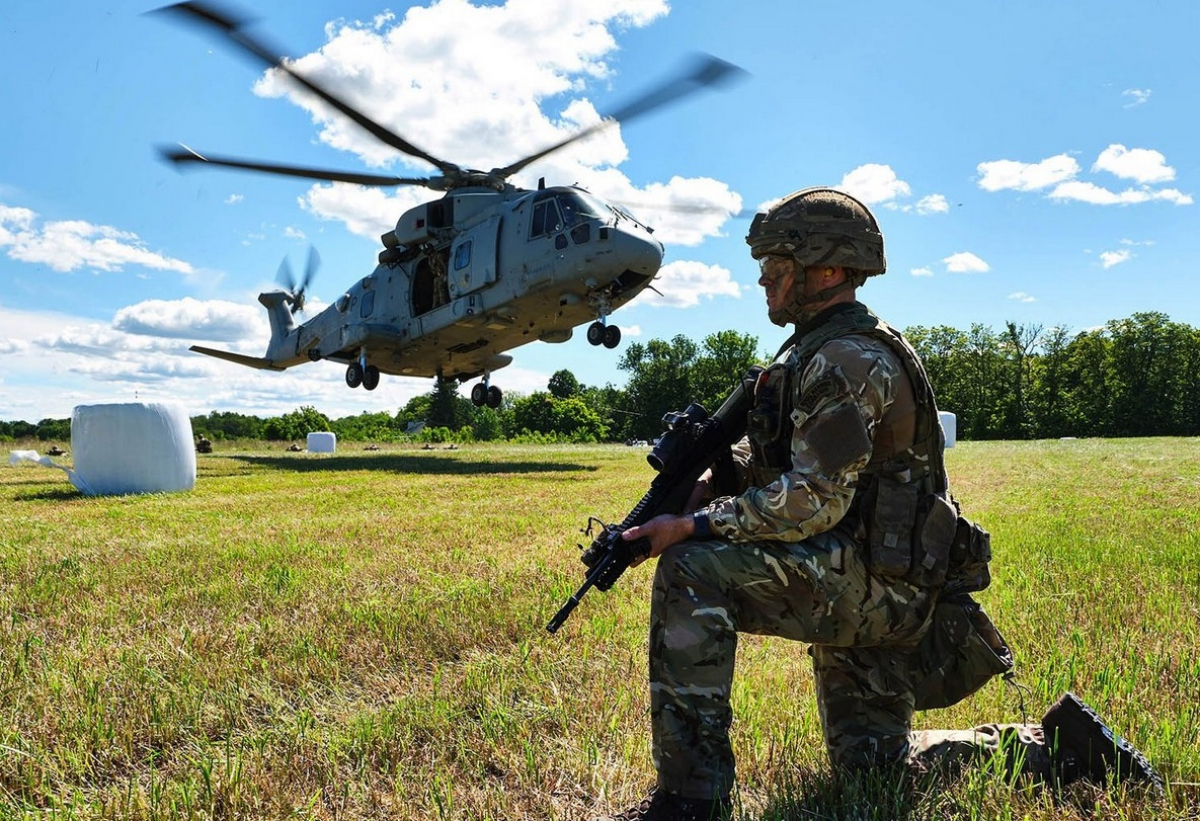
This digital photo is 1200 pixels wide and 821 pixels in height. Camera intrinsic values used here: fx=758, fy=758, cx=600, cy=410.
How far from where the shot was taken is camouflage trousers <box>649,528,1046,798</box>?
2.16 meters

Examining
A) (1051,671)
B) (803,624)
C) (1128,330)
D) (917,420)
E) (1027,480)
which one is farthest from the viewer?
(1128,330)

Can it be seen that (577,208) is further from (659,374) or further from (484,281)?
(659,374)

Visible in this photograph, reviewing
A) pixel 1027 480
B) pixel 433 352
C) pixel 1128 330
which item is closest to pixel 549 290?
pixel 433 352

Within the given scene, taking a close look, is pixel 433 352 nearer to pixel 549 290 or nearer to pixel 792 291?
pixel 549 290

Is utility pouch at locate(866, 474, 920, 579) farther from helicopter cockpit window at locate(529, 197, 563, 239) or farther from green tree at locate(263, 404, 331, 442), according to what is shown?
green tree at locate(263, 404, 331, 442)

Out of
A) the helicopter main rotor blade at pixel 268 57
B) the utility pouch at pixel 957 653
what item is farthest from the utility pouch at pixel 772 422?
the helicopter main rotor blade at pixel 268 57

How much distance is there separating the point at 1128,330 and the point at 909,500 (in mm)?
78453

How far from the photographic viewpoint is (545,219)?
1472 centimetres

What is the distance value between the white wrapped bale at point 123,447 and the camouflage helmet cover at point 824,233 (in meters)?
10.6

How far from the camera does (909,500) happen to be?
2.36 m

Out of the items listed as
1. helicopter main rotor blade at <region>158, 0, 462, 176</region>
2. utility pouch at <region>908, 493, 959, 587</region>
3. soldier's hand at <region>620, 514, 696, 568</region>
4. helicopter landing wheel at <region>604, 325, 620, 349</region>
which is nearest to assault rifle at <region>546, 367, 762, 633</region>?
soldier's hand at <region>620, 514, 696, 568</region>

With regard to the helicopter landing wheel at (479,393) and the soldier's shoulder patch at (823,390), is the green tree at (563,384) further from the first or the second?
the soldier's shoulder patch at (823,390)

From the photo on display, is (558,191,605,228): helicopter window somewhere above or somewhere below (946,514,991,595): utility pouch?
above

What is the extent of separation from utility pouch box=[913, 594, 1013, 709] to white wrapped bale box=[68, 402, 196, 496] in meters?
11.0
